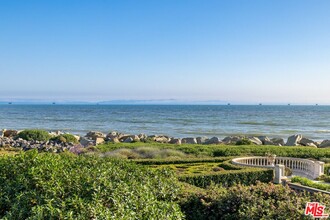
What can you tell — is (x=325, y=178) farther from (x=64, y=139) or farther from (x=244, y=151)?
(x=64, y=139)

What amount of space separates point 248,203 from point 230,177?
6938 millimetres

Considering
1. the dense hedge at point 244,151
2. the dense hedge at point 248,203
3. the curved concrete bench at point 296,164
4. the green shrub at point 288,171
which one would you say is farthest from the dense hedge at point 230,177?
the dense hedge at point 244,151

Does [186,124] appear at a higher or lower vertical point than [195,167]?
lower

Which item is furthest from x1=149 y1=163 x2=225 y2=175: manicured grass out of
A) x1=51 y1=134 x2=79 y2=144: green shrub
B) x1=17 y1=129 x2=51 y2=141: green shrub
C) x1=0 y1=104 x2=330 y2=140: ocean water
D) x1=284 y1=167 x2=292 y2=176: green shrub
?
x1=0 y1=104 x2=330 y2=140: ocean water

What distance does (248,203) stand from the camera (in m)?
7.95

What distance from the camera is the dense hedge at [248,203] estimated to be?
7293 millimetres

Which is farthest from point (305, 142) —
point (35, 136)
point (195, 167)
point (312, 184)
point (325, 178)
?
point (35, 136)

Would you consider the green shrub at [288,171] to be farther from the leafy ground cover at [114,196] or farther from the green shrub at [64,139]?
the green shrub at [64,139]

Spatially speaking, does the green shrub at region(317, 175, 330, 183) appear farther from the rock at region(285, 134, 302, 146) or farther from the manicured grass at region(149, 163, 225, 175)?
the rock at region(285, 134, 302, 146)

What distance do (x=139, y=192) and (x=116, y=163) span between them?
2.84 metres

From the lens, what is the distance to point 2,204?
266 inches

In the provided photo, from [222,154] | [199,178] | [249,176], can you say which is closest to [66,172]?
[199,178]

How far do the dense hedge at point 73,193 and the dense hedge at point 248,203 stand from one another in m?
1.07

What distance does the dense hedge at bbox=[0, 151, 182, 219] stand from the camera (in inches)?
229
